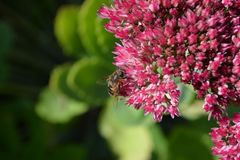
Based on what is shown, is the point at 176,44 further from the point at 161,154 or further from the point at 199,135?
the point at 161,154

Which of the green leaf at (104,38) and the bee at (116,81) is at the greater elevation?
the green leaf at (104,38)

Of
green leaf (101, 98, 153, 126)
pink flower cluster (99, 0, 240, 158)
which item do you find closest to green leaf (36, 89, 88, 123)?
green leaf (101, 98, 153, 126)

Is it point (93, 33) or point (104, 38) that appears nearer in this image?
point (104, 38)

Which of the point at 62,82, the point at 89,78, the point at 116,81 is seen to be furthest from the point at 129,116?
the point at 116,81

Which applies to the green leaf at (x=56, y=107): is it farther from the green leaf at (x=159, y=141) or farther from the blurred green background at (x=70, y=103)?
the green leaf at (x=159, y=141)

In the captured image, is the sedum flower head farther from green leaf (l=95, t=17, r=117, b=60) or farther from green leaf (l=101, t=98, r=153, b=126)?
green leaf (l=101, t=98, r=153, b=126)

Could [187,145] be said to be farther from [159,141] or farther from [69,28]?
[69,28]

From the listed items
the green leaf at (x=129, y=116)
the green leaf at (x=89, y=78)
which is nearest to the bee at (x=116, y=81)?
the green leaf at (x=129, y=116)
